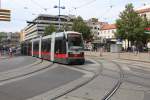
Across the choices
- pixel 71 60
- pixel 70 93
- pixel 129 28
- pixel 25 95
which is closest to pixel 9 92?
pixel 25 95

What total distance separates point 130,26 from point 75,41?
43385mm

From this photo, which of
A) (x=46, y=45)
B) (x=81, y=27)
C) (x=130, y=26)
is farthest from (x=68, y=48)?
(x=81, y=27)

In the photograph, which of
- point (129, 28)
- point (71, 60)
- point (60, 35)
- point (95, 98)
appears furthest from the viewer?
point (129, 28)

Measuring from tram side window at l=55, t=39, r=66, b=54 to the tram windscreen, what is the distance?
0.58 metres

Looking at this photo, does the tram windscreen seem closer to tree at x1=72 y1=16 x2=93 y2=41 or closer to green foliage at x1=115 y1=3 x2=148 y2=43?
green foliage at x1=115 y1=3 x2=148 y2=43

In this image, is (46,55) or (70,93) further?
(46,55)

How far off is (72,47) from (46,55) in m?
8.35

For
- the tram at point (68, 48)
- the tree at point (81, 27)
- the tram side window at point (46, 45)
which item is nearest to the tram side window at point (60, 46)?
the tram at point (68, 48)

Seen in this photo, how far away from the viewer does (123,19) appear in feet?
236

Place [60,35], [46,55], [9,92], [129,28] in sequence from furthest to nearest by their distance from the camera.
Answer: [129,28] → [46,55] → [60,35] → [9,92]

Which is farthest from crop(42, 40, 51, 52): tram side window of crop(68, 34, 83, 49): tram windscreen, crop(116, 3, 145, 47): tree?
crop(116, 3, 145, 47): tree

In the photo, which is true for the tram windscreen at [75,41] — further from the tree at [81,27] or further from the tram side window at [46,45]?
the tree at [81,27]

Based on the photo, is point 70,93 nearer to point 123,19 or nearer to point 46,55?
point 46,55

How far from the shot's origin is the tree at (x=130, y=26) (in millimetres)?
70250
